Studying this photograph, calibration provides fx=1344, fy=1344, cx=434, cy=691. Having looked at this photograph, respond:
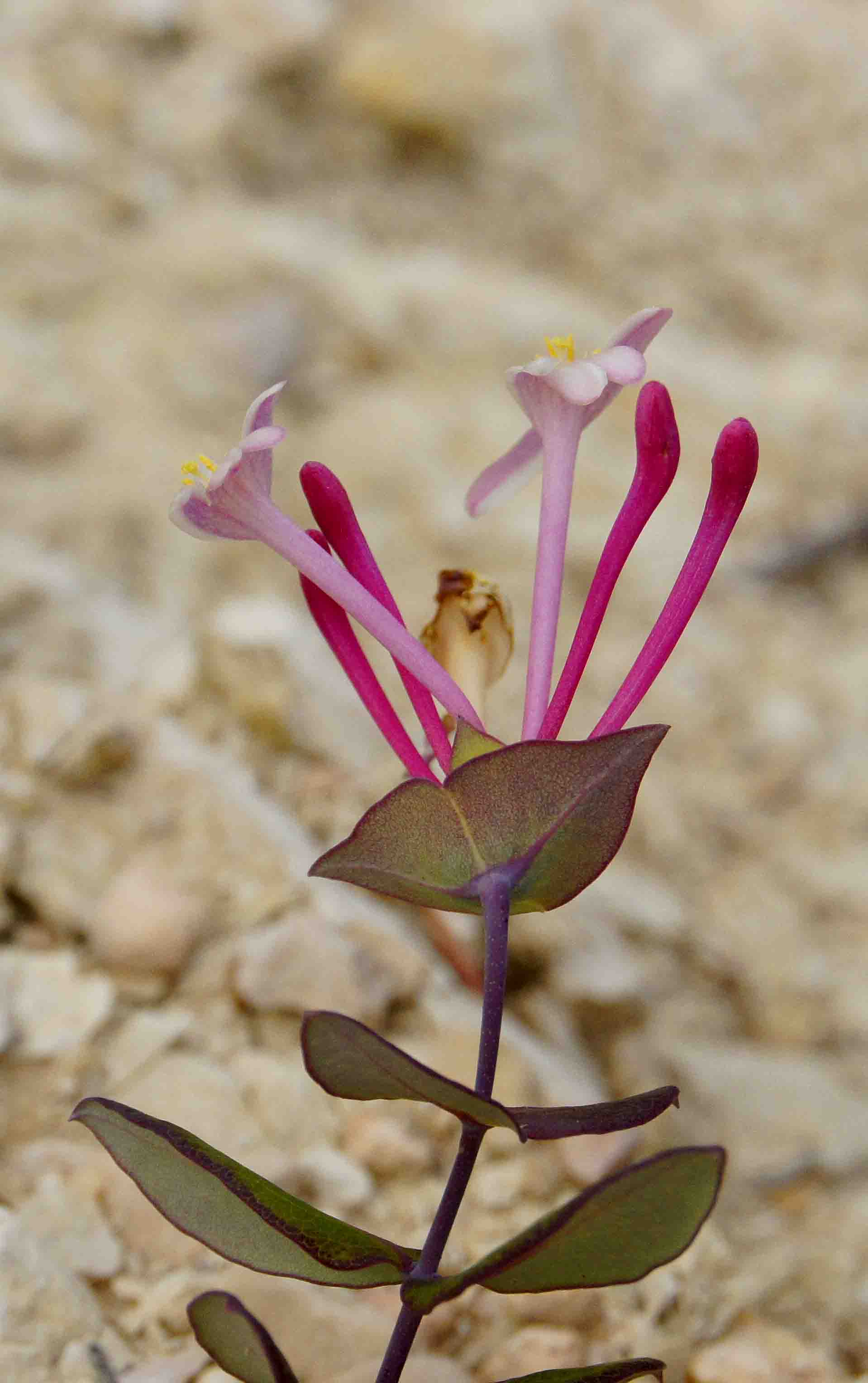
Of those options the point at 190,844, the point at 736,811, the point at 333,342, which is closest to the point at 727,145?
the point at 333,342

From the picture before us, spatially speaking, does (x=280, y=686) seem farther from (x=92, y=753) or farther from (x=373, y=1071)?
(x=373, y=1071)

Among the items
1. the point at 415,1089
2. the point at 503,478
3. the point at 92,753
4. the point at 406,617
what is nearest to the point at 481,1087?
the point at 415,1089

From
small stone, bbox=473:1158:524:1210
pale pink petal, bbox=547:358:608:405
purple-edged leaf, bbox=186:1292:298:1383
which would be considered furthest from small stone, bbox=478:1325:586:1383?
pale pink petal, bbox=547:358:608:405

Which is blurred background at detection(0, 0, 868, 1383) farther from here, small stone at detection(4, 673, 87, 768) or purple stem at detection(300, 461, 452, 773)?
purple stem at detection(300, 461, 452, 773)

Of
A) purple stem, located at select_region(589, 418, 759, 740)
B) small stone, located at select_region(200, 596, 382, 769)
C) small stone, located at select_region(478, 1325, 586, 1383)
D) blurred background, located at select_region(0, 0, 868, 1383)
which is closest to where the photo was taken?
purple stem, located at select_region(589, 418, 759, 740)

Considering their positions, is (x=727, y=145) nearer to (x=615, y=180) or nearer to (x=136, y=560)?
(x=615, y=180)

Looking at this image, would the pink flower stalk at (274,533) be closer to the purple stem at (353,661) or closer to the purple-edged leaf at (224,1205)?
the purple stem at (353,661)

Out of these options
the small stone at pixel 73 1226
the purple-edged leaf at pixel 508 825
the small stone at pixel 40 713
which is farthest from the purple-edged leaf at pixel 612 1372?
the small stone at pixel 40 713
